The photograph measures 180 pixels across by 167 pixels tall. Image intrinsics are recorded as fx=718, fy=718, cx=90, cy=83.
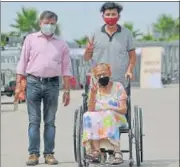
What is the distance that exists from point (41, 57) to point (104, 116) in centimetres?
120

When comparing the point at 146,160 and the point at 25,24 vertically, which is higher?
the point at 25,24

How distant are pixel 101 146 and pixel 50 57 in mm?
1304

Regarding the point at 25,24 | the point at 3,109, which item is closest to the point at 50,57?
the point at 3,109

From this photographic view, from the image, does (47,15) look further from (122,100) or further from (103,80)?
(122,100)

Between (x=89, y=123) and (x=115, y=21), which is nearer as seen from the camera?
(x=89, y=123)

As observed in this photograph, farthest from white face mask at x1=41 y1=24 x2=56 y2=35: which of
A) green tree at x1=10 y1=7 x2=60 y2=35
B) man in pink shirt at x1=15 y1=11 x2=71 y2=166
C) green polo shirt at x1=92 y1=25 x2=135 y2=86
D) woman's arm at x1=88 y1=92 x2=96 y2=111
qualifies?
green tree at x1=10 y1=7 x2=60 y2=35

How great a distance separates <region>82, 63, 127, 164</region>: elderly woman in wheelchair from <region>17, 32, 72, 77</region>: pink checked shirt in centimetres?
60

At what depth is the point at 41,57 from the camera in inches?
323

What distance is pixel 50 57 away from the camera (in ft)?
26.9

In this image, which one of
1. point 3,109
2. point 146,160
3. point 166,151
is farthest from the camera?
point 3,109

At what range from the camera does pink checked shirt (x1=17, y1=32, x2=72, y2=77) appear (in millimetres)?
8192

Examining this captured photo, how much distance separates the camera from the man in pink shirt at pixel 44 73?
820 cm

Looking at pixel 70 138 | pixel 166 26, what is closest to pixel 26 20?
pixel 166 26

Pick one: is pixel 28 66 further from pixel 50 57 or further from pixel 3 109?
pixel 3 109
